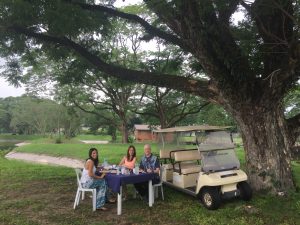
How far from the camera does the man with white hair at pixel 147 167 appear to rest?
8578 mm

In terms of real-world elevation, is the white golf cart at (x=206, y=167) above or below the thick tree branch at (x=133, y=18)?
below

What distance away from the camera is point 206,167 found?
810cm

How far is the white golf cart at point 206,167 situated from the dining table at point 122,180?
985 millimetres

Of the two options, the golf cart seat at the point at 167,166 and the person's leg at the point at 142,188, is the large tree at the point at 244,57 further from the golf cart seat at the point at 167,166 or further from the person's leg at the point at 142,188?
the person's leg at the point at 142,188

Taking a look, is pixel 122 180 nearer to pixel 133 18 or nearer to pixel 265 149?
pixel 265 149

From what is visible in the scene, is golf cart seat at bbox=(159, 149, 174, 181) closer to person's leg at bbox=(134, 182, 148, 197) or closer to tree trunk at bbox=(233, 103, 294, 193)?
person's leg at bbox=(134, 182, 148, 197)

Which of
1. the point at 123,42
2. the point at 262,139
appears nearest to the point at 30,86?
the point at 123,42

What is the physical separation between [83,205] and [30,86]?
25741mm

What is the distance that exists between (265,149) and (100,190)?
4423 mm

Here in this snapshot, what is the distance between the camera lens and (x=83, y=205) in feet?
28.1

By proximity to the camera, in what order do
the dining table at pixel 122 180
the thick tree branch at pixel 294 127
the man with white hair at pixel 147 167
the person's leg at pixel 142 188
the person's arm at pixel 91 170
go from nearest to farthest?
the dining table at pixel 122 180, the person's arm at pixel 91 170, the man with white hair at pixel 147 167, the person's leg at pixel 142 188, the thick tree branch at pixel 294 127

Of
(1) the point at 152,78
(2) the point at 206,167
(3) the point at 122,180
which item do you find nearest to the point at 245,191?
(2) the point at 206,167

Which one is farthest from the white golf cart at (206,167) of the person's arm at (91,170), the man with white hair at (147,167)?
the person's arm at (91,170)

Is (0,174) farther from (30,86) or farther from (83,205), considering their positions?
(30,86)
